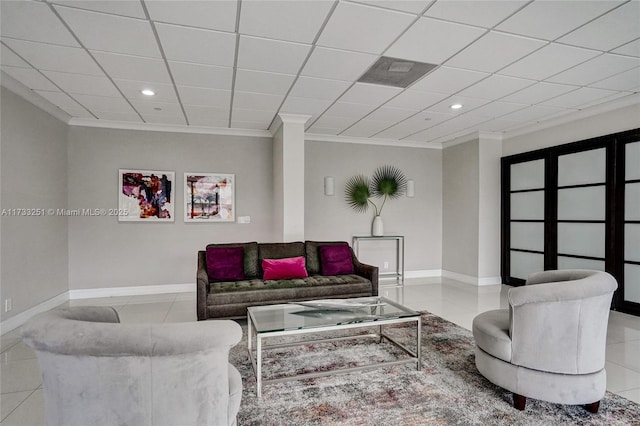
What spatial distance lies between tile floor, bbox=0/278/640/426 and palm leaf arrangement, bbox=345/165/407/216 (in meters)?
1.59

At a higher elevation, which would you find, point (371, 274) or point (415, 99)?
point (415, 99)

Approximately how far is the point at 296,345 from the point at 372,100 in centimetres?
311

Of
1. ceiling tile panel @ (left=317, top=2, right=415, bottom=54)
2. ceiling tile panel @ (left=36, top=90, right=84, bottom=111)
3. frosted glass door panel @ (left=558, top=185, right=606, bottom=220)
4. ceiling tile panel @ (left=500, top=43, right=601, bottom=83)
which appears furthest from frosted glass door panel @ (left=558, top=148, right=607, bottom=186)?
ceiling tile panel @ (left=36, top=90, right=84, bottom=111)

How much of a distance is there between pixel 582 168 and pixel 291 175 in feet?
13.9

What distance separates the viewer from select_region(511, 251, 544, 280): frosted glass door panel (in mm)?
A: 5680

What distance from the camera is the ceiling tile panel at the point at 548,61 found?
3109mm

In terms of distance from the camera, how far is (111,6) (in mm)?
2447

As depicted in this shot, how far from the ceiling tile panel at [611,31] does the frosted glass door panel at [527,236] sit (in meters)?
3.31

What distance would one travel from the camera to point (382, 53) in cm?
321

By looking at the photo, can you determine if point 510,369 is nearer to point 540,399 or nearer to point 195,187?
point 540,399

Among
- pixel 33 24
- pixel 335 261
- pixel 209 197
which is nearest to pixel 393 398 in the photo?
pixel 335 261

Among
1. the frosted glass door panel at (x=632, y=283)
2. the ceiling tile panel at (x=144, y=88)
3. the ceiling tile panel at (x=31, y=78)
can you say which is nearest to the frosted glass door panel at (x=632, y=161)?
the frosted glass door panel at (x=632, y=283)

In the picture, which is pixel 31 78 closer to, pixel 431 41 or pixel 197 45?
pixel 197 45

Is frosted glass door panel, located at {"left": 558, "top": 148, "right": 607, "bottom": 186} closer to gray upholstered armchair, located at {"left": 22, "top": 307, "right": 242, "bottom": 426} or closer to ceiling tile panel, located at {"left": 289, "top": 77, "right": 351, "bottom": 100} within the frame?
ceiling tile panel, located at {"left": 289, "top": 77, "right": 351, "bottom": 100}
